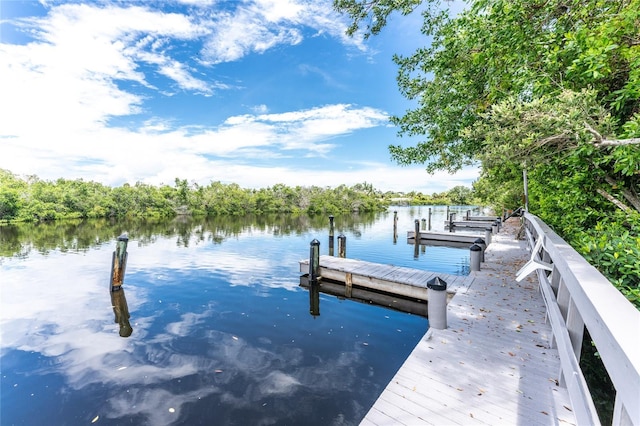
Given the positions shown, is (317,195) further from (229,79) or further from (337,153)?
(229,79)

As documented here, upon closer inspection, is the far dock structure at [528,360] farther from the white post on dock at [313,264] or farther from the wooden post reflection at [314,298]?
the white post on dock at [313,264]

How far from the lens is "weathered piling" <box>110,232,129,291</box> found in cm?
880

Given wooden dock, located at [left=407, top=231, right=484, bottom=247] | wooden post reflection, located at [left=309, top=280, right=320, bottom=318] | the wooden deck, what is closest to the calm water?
wooden post reflection, located at [left=309, top=280, right=320, bottom=318]

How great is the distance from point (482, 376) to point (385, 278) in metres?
4.66

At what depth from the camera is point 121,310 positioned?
786 cm

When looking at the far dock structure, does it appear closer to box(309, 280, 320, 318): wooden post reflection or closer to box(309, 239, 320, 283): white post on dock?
box(309, 280, 320, 318): wooden post reflection

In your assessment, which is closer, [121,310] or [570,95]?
[570,95]

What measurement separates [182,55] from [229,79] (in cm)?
585

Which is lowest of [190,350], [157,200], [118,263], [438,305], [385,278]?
[190,350]

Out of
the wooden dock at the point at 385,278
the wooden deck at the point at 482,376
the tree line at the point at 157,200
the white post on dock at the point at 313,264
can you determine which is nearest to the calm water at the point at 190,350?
the white post on dock at the point at 313,264

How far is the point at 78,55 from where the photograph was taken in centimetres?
1476

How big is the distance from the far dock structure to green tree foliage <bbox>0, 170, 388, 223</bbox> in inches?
1980

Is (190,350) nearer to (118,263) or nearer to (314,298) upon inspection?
(314,298)

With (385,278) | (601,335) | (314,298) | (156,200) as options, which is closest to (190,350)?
(314,298)
